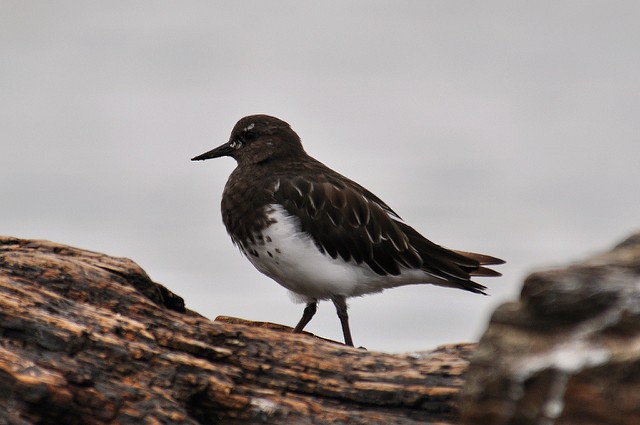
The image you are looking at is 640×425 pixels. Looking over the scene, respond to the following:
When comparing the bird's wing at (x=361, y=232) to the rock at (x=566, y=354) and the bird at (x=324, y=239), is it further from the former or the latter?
the rock at (x=566, y=354)

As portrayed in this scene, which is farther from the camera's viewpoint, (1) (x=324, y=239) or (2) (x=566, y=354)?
(1) (x=324, y=239)

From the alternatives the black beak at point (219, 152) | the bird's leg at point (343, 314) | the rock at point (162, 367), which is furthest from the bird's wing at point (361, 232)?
the rock at point (162, 367)

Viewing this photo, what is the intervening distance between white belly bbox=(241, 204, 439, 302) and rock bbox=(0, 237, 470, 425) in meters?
2.67

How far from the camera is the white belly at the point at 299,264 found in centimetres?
1248

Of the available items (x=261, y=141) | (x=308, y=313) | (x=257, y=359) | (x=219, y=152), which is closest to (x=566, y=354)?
(x=257, y=359)

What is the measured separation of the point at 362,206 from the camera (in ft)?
43.4

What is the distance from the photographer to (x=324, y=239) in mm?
12750

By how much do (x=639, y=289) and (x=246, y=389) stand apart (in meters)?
3.61

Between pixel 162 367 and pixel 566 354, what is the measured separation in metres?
3.63

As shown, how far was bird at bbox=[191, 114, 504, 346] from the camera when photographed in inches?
495

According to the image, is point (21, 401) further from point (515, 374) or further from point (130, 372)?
point (515, 374)

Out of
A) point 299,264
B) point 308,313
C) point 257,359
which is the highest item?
point 299,264

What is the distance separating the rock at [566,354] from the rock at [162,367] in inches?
81.1

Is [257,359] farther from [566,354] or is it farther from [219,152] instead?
[219,152]
